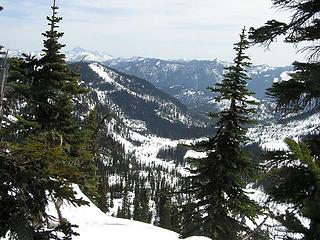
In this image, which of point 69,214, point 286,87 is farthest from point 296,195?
point 69,214

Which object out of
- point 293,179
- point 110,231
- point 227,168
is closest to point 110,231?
point 110,231

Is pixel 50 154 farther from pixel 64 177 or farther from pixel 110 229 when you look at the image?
pixel 110 229

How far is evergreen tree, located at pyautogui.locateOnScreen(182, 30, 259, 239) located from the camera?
65.2ft

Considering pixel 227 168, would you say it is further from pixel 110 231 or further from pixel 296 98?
pixel 296 98

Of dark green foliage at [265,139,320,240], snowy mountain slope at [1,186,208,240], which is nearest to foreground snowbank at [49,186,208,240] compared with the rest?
snowy mountain slope at [1,186,208,240]

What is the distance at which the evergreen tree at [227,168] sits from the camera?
1988 centimetres

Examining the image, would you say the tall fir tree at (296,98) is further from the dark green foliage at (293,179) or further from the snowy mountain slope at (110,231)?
the snowy mountain slope at (110,231)

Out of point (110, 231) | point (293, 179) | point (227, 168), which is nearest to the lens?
point (293, 179)

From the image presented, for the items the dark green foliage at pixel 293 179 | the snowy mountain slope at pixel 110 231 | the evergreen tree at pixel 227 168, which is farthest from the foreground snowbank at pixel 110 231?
the dark green foliage at pixel 293 179

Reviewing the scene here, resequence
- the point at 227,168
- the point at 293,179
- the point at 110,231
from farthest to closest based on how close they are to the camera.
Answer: the point at 227,168, the point at 110,231, the point at 293,179

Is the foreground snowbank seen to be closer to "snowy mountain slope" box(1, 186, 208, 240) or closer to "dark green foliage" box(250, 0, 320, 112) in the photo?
"snowy mountain slope" box(1, 186, 208, 240)

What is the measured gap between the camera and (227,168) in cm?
2027

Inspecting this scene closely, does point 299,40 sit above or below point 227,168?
above

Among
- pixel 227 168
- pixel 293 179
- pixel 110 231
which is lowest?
pixel 110 231
